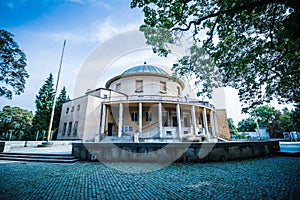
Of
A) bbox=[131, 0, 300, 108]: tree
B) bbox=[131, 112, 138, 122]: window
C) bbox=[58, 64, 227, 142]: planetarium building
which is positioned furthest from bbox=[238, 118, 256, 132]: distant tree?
bbox=[131, 0, 300, 108]: tree

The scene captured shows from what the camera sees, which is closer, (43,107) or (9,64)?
(9,64)

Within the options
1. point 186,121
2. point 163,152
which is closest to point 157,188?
point 163,152

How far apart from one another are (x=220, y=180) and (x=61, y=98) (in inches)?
1501

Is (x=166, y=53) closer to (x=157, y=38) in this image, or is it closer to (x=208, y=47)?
(x=157, y=38)

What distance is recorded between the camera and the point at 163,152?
21.3 ft

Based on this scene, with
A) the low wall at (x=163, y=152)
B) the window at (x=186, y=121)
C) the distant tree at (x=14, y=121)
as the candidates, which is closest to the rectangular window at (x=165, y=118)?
the window at (x=186, y=121)

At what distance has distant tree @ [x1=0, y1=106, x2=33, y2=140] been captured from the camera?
30.5m

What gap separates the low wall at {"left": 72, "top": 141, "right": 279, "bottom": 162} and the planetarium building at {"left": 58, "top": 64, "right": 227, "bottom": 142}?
8.66 meters

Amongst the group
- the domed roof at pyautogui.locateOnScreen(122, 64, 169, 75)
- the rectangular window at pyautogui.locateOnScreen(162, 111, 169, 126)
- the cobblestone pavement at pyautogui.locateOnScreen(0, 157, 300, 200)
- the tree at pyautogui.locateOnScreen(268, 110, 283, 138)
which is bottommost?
the cobblestone pavement at pyautogui.locateOnScreen(0, 157, 300, 200)

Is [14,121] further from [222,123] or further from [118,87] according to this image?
[222,123]

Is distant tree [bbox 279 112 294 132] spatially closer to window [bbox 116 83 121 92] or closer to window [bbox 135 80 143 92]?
window [bbox 135 80 143 92]

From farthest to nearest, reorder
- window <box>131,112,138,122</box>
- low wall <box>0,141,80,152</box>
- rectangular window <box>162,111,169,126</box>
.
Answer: rectangular window <box>162,111,169,126</box>
window <box>131,112,138,122</box>
low wall <box>0,141,80,152</box>

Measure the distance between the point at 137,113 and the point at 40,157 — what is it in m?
15.5

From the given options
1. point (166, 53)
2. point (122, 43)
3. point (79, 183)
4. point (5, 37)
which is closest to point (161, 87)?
point (122, 43)
